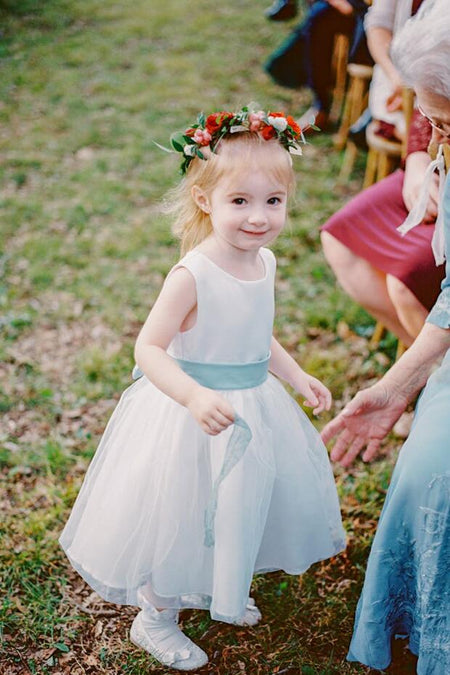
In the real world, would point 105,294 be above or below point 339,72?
below

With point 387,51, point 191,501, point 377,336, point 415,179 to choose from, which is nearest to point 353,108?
point 387,51

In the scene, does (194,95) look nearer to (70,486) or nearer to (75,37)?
(75,37)

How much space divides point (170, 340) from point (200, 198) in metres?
0.38

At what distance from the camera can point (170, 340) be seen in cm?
184

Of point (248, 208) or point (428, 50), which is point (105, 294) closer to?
point (248, 208)

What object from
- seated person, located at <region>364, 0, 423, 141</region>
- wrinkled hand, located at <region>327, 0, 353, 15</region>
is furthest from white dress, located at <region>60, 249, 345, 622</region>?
wrinkled hand, located at <region>327, 0, 353, 15</region>

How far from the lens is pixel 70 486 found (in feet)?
9.14

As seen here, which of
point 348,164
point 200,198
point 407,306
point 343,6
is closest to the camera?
point 200,198

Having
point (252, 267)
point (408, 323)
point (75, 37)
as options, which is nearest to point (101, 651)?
point (252, 267)

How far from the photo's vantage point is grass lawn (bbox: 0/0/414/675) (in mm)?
2289

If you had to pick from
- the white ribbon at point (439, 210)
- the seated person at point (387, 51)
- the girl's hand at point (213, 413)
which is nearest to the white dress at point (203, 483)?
the girl's hand at point (213, 413)

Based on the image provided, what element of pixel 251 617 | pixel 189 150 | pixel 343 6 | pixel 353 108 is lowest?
pixel 251 617

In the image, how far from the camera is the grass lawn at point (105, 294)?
90.1 inches

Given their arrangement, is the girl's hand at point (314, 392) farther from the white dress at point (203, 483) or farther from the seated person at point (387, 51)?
the seated person at point (387, 51)
